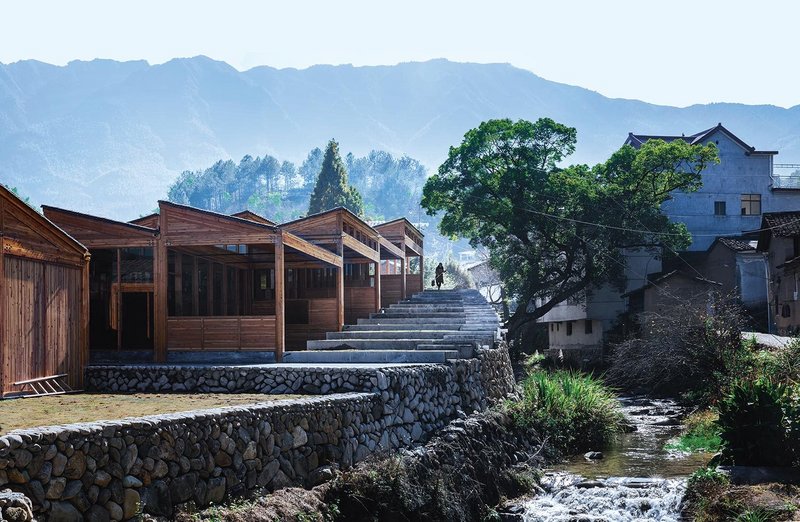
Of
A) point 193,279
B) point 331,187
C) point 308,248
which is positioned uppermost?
point 331,187

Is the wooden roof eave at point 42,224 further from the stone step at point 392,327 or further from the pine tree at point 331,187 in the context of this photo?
the pine tree at point 331,187

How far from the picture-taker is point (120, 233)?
22.5m

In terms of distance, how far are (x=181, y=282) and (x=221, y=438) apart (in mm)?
13216

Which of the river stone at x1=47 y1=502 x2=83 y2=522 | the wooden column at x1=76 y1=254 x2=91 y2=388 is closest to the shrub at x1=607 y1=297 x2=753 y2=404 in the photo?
the wooden column at x1=76 y1=254 x2=91 y2=388

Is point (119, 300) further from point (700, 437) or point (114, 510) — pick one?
point (700, 437)

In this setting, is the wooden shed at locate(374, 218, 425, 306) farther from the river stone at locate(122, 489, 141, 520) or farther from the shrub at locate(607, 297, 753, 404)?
the river stone at locate(122, 489, 141, 520)

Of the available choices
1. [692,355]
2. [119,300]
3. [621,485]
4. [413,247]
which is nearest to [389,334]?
[119,300]

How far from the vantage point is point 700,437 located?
23234 millimetres

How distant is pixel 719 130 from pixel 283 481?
1847 inches

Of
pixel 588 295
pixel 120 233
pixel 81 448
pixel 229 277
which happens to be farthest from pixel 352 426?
pixel 588 295

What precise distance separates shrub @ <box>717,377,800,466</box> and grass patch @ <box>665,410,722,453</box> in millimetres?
4030

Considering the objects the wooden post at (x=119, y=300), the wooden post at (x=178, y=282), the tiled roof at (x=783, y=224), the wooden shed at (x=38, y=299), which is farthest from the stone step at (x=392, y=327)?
the tiled roof at (x=783, y=224)

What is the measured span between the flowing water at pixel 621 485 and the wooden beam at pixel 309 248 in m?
8.17

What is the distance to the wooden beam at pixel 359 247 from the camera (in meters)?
27.8
